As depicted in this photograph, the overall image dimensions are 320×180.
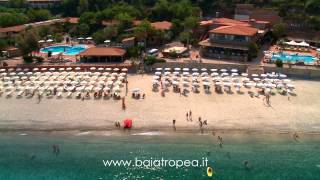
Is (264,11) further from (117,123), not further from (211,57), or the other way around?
(117,123)

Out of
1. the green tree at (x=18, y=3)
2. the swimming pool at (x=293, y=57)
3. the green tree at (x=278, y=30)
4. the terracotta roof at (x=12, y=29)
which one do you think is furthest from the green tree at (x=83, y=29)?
the swimming pool at (x=293, y=57)

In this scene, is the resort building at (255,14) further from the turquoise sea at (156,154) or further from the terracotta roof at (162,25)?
the turquoise sea at (156,154)

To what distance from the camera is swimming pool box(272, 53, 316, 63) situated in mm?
44625

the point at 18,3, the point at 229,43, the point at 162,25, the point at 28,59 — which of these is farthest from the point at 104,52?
the point at 18,3

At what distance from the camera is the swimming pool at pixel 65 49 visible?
50812 mm

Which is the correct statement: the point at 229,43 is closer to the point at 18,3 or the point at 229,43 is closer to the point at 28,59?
the point at 28,59

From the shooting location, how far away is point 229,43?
4625 cm

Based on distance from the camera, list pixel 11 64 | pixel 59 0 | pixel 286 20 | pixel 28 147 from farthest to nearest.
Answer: pixel 59 0
pixel 286 20
pixel 11 64
pixel 28 147

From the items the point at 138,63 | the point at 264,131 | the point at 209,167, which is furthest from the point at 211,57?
the point at 209,167

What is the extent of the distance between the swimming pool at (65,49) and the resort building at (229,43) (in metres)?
16.0

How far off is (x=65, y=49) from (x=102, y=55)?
9970 millimetres

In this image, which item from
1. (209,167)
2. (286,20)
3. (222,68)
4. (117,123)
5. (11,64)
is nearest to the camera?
(209,167)

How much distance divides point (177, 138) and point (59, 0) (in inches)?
2055

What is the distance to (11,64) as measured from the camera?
148 feet
